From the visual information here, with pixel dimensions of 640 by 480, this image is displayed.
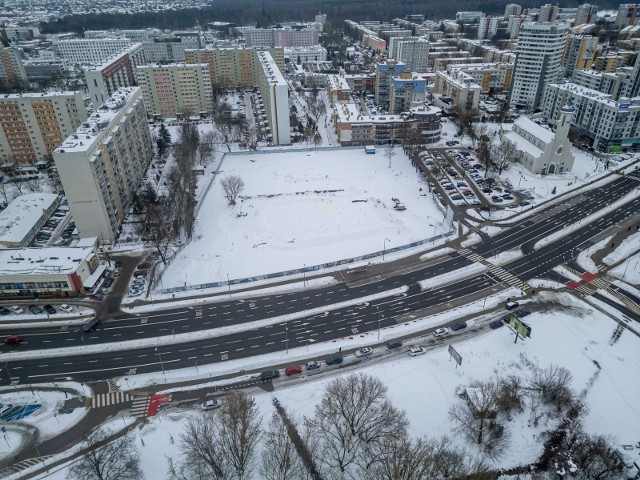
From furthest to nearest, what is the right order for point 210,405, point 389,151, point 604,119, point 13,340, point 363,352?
point 389,151 → point 604,119 → point 13,340 → point 363,352 → point 210,405

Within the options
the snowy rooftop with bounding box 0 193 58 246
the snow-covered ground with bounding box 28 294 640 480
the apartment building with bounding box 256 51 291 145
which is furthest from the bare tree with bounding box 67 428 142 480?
the apartment building with bounding box 256 51 291 145

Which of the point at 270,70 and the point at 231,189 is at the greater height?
the point at 270,70

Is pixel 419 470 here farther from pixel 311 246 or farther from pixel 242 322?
pixel 311 246

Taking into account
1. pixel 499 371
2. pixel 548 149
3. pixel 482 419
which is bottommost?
pixel 499 371

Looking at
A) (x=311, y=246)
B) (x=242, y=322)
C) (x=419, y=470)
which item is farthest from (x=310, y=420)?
(x=311, y=246)

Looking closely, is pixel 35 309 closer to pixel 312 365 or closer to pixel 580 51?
pixel 312 365

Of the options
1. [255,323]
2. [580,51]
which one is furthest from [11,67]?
[580,51]
